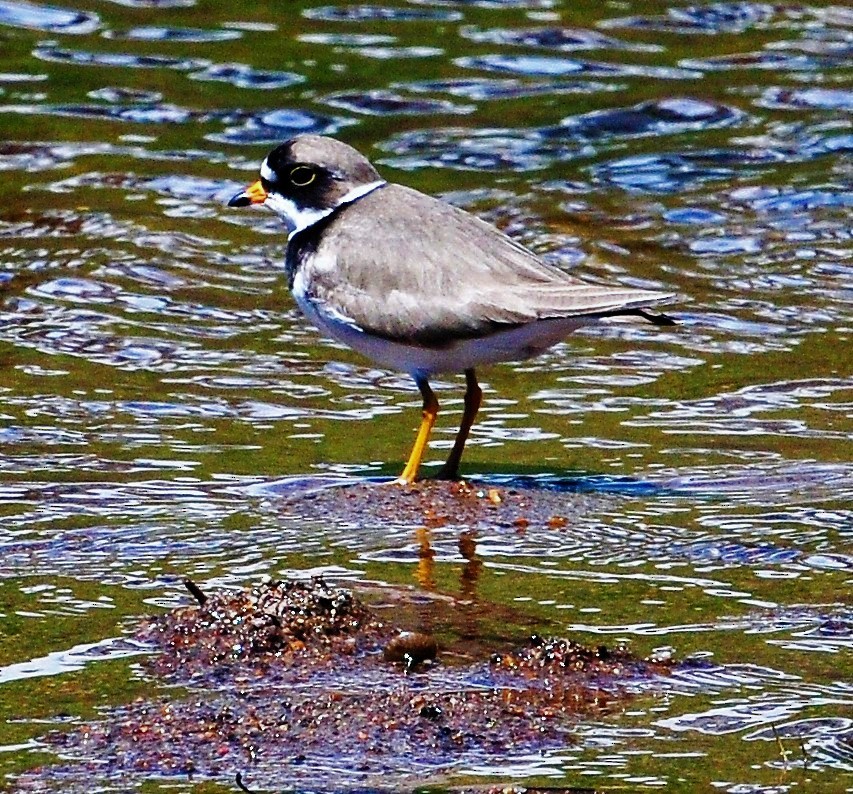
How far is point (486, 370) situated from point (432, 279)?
2204mm

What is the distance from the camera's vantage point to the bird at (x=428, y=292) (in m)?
8.19

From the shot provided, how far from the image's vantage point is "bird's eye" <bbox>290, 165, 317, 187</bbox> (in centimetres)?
905

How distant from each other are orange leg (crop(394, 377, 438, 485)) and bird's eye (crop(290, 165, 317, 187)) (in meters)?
1.08

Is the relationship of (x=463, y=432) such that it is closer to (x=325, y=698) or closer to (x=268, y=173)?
(x=268, y=173)

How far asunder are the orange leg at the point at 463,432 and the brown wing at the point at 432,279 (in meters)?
0.43

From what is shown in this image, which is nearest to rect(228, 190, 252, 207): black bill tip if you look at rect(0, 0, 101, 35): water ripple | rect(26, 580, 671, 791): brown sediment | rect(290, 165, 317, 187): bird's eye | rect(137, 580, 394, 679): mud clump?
rect(290, 165, 317, 187): bird's eye

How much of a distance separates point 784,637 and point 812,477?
2163 millimetres

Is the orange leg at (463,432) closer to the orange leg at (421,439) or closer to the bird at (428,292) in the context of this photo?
the bird at (428,292)

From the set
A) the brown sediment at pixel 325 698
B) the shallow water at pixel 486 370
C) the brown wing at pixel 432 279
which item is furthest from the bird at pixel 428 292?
the brown sediment at pixel 325 698

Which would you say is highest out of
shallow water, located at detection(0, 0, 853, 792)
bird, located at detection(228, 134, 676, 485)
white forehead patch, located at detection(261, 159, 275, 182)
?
white forehead patch, located at detection(261, 159, 275, 182)

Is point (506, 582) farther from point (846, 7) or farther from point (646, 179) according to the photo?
point (846, 7)

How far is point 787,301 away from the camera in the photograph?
38.4 ft

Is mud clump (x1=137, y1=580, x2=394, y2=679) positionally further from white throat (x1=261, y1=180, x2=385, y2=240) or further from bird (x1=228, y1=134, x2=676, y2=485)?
white throat (x1=261, y1=180, x2=385, y2=240)

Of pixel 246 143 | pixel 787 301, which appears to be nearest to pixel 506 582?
pixel 787 301
